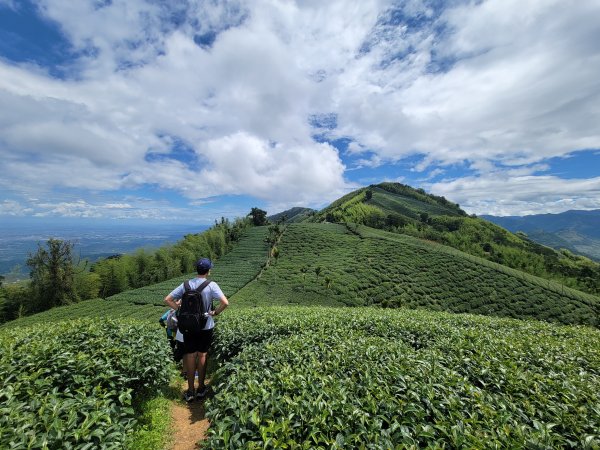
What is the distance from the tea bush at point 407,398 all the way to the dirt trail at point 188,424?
1128 millimetres

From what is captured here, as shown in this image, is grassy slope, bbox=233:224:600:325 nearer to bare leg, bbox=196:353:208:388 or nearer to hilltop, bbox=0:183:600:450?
bare leg, bbox=196:353:208:388

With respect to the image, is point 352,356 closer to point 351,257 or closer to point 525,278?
point 351,257

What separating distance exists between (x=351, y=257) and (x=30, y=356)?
59401mm

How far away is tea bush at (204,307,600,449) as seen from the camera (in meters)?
3.03

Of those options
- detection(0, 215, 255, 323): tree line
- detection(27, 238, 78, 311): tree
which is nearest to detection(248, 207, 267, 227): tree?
detection(0, 215, 255, 323): tree line

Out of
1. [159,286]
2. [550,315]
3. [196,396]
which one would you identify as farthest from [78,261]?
[550,315]

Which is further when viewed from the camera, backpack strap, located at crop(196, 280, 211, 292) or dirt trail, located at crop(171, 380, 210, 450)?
backpack strap, located at crop(196, 280, 211, 292)

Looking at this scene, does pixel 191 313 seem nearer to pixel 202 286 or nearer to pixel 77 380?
pixel 202 286

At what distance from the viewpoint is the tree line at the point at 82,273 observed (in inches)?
1741

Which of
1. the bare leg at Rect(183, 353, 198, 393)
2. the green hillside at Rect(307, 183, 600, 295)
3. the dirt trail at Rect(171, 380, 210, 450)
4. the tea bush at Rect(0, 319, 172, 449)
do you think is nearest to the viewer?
the tea bush at Rect(0, 319, 172, 449)

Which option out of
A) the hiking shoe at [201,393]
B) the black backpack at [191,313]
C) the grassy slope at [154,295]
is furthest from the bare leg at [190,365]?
the grassy slope at [154,295]

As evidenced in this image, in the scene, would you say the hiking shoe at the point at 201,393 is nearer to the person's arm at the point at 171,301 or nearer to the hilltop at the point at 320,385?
the hilltop at the point at 320,385

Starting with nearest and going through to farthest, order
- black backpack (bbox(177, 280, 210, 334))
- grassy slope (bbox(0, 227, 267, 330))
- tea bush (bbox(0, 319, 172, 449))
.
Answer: tea bush (bbox(0, 319, 172, 449)), black backpack (bbox(177, 280, 210, 334)), grassy slope (bbox(0, 227, 267, 330))

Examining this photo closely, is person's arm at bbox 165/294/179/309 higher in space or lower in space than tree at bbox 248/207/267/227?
lower
